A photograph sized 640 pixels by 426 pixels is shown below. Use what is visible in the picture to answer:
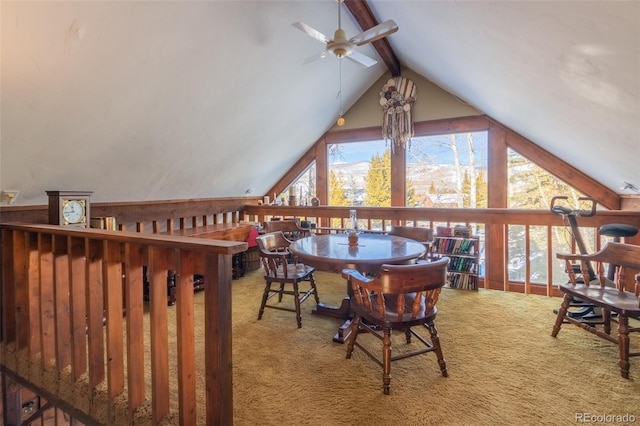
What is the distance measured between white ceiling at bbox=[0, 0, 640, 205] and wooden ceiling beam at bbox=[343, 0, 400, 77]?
106 millimetres

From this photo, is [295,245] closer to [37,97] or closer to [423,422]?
[423,422]

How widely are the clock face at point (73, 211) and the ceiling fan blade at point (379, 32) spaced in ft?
8.60

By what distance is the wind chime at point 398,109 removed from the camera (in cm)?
489

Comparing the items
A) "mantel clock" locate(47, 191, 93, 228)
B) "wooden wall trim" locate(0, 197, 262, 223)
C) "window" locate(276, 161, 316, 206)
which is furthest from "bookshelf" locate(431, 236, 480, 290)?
"mantel clock" locate(47, 191, 93, 228)

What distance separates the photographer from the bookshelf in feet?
12.3

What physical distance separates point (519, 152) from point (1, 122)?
5.36 meters

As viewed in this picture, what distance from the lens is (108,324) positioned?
1613 millimetres

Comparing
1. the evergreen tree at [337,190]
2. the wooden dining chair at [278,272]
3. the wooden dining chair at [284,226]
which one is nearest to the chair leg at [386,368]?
the wooden dining chair at [278,272]

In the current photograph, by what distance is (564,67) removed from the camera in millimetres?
2352

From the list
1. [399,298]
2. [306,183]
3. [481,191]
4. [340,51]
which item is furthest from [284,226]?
[481,191]

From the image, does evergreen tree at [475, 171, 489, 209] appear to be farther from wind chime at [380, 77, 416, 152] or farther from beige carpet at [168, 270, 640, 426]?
beige carpet at [168, 270, 640, 426]

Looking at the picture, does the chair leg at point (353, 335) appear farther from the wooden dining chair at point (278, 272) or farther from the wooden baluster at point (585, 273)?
the wooden baluster at point (585, 273)

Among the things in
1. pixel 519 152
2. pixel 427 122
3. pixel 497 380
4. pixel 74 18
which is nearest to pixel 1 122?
pixel 74 18

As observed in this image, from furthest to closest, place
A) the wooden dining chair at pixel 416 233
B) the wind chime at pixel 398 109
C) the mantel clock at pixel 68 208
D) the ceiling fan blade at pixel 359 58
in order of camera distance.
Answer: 1. the wind chime at pixel 398 109
2. the wooden dining chair at pixel 416 233
3. the ceiling fan blade at pixel 359 58
4. the mantel clock at pixel 68 208
